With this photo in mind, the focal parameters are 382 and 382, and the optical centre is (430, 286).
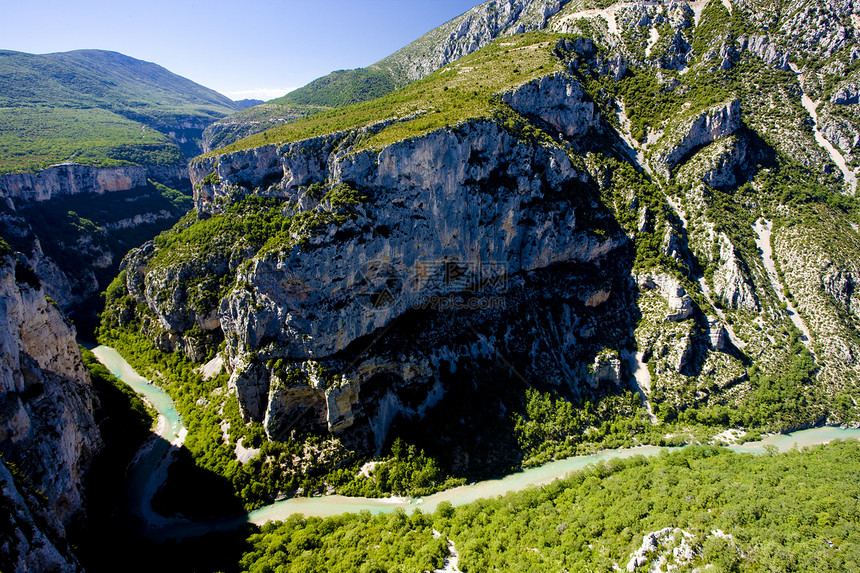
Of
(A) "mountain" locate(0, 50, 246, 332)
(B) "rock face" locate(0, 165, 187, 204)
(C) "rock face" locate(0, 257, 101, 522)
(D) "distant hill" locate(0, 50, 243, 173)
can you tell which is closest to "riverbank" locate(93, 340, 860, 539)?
(C) "rock face" locate(0, 257, 101, 522)

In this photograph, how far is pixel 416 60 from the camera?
11550 centimetres

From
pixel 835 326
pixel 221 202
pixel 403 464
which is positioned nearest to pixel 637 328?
pixel 835 326

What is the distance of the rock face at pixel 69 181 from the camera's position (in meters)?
75.4

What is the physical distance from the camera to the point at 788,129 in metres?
62.2

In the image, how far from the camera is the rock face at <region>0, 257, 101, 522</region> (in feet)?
94.7

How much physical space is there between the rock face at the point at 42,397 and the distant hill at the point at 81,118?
6516 centimetres

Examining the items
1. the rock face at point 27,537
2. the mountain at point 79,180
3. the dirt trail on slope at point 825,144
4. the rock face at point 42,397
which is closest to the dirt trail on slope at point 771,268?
the dirt trail on slope at point 825,144

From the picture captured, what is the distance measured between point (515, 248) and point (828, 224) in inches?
1777

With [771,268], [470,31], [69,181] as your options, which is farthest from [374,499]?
[470,31]

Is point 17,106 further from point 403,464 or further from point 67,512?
point 403,464

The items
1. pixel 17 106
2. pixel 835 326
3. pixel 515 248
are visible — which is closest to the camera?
pixel 835 326

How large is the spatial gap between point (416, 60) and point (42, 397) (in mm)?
117193

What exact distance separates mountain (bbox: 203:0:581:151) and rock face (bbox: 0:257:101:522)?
77.5 metres

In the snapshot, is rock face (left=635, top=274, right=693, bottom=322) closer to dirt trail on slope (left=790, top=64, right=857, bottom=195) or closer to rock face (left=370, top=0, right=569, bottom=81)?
dirt trail on slope (left=790, top=64, right=857, bottom=195)
